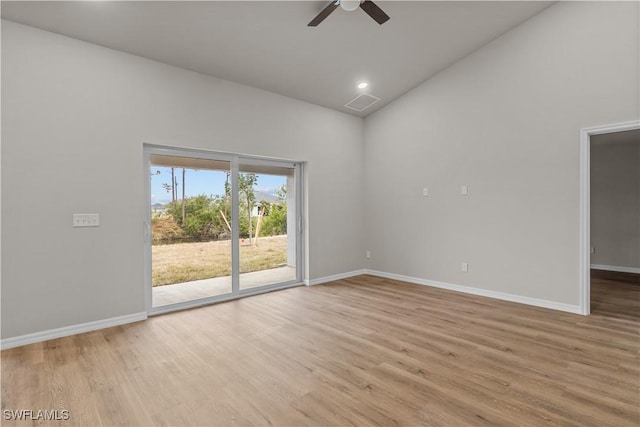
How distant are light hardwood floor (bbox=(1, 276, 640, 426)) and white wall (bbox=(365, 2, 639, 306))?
31.3 inches

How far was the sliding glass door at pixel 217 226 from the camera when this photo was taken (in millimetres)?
4059

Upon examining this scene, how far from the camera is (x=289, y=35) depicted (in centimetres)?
375

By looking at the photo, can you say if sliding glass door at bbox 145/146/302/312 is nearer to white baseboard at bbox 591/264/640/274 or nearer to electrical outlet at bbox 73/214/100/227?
electrical outlet at bbox 73/214/100/227

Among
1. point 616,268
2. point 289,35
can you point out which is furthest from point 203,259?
point 616,268

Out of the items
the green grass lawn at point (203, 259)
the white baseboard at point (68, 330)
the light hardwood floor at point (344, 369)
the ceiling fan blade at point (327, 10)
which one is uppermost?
the ceiling fan blade at point (327, 10)

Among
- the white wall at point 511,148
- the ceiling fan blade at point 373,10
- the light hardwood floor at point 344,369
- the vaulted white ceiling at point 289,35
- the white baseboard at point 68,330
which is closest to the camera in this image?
the light hardwood floor at point 344,369

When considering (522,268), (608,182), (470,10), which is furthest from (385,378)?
(608,182)

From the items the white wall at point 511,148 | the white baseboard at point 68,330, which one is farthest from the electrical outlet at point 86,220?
the white wall at point 511,148

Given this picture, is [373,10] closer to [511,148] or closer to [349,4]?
[349,4]

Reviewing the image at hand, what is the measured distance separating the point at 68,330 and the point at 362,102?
16.9ft

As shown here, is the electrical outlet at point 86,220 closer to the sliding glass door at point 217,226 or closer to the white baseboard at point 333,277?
the sliding glass door at point 217,226

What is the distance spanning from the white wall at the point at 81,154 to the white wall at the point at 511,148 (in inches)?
118

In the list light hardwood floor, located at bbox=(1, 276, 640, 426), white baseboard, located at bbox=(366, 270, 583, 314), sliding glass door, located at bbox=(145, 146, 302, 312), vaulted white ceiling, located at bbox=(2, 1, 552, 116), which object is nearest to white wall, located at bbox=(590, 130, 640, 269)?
light hardwood floor, located at bbox=(1, 276, 640, 426)

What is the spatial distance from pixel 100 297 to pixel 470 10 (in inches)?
211
